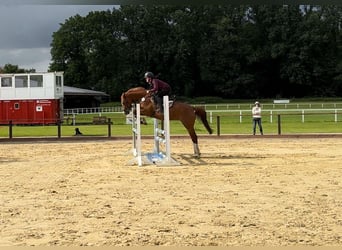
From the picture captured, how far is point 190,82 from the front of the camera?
76.7 metres

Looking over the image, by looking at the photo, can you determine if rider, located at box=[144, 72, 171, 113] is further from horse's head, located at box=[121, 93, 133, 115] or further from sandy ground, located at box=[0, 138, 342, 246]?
sandy ground, located at box=[0, 138, 342, 246]

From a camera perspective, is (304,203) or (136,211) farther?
(304,203)

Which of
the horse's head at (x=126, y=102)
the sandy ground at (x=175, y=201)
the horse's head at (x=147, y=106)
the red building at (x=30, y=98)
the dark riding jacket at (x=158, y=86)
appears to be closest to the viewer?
the sandy ground at (x=175, y=201)

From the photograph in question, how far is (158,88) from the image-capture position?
13.5 m

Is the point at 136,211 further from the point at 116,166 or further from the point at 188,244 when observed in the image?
the point at 116,166

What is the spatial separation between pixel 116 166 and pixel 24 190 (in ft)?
12.9

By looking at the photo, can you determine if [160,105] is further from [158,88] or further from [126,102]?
[126,102]

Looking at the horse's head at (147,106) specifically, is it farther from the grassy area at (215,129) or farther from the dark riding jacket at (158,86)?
the grassy area at (215,129)

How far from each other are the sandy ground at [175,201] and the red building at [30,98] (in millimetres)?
22008

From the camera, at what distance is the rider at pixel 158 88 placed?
13.5 m

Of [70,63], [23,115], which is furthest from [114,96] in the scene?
[23,115]

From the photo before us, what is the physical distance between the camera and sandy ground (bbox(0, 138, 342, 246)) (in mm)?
5398

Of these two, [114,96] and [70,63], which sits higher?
[70,63]

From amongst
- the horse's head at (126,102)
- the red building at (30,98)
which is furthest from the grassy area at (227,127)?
the horse's head at (126,102)
